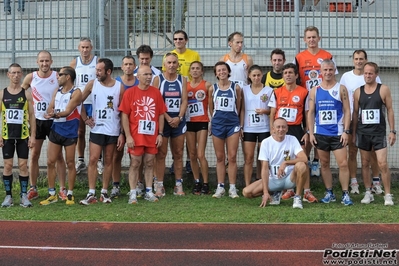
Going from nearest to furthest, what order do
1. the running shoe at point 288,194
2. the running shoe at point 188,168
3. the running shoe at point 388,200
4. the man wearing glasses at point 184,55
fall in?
the running shoe at point 388,200 < the running shoe at point 288,194 < the man wearing glasses at point 184,55 < the running shoe at point 188,168

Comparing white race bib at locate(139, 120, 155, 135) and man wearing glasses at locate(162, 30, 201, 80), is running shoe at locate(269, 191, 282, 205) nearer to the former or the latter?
white race bib at locate(139, 120, 155, 135)

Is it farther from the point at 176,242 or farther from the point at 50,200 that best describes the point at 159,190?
the point at 176,242

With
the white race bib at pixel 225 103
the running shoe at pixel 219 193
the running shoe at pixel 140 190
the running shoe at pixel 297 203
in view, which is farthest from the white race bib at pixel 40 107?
the running shoe at pixel 297 203

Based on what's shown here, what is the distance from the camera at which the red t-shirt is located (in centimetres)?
932

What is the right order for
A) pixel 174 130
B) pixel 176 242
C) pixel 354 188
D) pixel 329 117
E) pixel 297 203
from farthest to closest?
pixel 354 188 → pixel 174 130 → pixel 329 117 → pixel 297 203 → pixel 176 242

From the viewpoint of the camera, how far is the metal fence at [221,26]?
10.9m

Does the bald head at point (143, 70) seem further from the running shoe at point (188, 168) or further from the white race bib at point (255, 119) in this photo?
the running shoe at point (188, 168)

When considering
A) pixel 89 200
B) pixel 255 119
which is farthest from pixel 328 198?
pixel 89 200

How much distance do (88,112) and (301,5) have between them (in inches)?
156

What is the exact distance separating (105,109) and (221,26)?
110 inches

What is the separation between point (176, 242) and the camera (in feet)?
23.3

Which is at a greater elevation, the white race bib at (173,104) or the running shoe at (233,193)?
the white race bib at (173,104)

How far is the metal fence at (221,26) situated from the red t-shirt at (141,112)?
1.92 meters

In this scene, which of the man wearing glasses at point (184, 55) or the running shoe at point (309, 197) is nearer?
the running shoe at point (309, 197)
